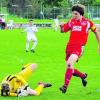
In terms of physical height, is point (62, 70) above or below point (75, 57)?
below

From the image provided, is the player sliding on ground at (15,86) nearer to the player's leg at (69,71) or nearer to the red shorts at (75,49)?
the player's leg at (69,71)

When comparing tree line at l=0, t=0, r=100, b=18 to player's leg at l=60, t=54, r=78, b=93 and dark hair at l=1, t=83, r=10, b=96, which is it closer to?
player's leg at l=60, t=54, r=78, b=93

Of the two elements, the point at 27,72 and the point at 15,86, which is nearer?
the point at 15,86

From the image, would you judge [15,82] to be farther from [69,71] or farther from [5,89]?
[69,71]

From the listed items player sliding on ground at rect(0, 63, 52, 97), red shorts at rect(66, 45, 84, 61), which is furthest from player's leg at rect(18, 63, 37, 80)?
red shorts at rect(66, 45, 84, 61)

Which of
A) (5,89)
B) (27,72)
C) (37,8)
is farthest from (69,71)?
(37,8)

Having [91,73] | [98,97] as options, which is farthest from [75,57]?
[91,73]

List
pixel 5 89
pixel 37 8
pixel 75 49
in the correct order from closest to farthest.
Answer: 1. pixel 5 89
2. pixel 75 49
3. pixel 37 8

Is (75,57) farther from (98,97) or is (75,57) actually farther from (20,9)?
(20,9)

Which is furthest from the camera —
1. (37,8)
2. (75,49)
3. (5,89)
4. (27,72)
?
(37,8)

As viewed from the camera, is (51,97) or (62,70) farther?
(62,70)

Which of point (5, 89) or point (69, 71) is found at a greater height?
point (69, 71)

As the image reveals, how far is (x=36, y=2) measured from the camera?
99.6 meters

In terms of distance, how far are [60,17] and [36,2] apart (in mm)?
18958
